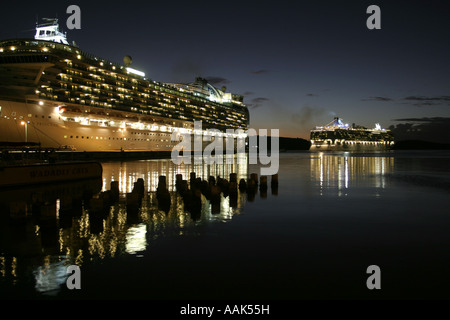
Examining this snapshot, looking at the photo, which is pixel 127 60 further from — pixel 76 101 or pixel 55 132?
pixel 55 132

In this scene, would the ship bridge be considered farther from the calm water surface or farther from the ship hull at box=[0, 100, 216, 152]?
the calm water surface

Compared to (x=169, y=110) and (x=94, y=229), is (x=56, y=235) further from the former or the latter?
(x=169, y=110)

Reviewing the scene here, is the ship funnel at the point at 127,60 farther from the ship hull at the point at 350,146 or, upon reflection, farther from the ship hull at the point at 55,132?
the ship hull at the point at 350,146

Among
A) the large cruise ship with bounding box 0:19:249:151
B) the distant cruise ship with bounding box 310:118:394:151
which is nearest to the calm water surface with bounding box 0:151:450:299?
the large cruise ship with bounding box 0:19:249:151

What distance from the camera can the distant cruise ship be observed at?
18525 cm

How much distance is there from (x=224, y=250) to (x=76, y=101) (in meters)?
49.4

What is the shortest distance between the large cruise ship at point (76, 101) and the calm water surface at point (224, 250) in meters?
22.2

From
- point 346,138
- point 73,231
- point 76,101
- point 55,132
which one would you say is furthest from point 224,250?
point 346,138

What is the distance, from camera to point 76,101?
5094 cm

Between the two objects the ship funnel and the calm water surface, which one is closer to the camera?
the calm water surface

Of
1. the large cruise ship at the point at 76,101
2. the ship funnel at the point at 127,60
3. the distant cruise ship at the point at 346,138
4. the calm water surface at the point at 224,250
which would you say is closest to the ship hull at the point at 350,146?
the distant cruise ship at the point at 346,138

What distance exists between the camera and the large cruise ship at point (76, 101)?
43.5 metres

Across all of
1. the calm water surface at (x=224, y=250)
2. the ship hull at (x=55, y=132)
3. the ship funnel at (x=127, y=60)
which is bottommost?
the calm water surface at (x=224, y=250)

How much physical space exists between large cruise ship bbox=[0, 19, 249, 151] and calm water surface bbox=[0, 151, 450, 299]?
2222 cm
